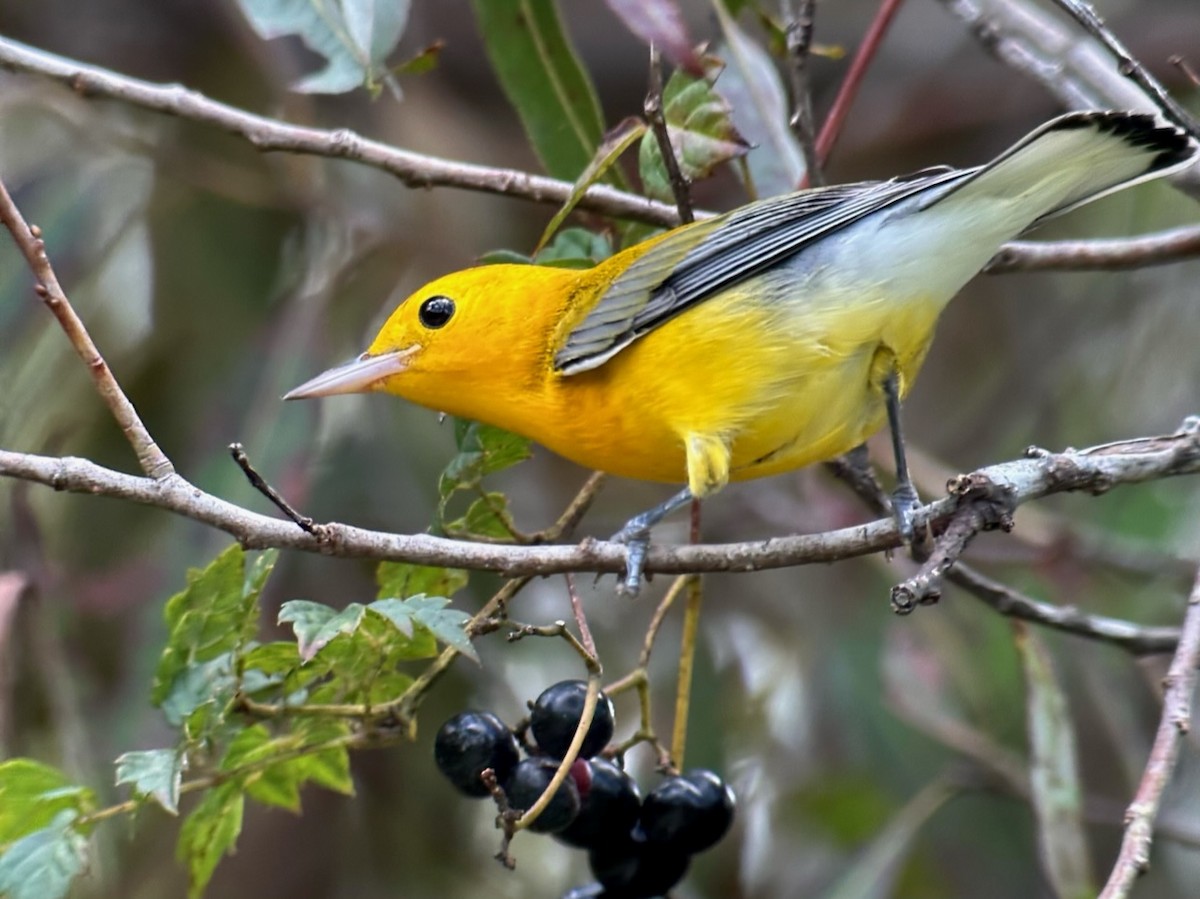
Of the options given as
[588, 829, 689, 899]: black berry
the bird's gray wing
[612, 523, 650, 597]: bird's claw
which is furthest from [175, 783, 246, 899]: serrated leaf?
the bird's gray wing

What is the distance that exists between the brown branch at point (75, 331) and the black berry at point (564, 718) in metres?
0.75

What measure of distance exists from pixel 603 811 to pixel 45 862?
93 centimetres

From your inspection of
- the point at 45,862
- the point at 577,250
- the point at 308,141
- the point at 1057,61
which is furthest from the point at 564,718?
the point at 1057,61

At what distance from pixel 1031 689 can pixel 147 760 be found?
2.05 m

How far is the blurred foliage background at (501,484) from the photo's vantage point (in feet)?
14.2

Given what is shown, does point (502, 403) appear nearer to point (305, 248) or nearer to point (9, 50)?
point (9, 50)

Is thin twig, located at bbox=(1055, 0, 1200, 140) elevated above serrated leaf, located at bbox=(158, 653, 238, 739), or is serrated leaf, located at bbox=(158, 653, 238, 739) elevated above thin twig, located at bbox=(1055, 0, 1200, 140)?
thin twig, located at bbox=(1055, 0, 1200, 140)

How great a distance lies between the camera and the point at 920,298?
115 inches

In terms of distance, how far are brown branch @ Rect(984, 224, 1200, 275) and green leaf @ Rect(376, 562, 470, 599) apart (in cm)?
132

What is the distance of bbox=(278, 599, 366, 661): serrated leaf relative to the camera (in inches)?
87.6

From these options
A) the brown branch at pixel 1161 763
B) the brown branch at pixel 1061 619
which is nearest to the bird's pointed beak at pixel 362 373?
the brown branch at pixel 1061 619

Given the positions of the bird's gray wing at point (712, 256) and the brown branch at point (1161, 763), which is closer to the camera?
the brown branch at point (1161, 763)

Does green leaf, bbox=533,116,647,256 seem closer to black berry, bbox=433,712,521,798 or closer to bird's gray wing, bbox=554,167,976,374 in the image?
bird's gray wing, bbox=554,167,976,374

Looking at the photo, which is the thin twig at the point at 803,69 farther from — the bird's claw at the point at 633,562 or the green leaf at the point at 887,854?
the green leaf at the point at 887,854
